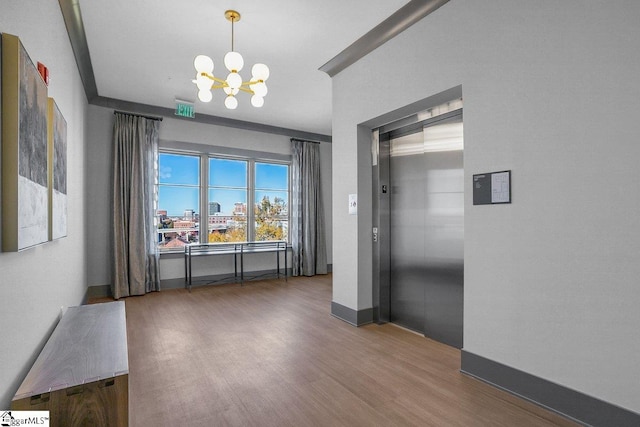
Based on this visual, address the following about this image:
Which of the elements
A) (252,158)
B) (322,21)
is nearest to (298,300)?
(252,158)

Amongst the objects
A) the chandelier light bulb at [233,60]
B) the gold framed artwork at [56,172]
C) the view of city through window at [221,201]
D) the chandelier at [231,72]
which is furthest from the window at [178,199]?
the chandelier light bulb at [233,60]

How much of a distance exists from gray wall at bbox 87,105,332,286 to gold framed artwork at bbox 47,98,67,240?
318 cm

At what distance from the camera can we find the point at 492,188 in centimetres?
257

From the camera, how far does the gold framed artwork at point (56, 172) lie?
2.30 m

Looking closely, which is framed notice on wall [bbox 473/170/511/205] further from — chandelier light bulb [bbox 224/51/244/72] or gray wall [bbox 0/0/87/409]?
gray wall [bbox 0/0/87/409]

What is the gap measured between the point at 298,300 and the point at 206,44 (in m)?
3.87

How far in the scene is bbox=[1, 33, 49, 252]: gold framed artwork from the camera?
4.73 feet

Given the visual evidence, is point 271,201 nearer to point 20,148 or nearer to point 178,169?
point 178,169

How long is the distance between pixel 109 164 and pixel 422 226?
5.38m

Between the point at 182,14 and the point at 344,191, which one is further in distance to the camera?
the point at 344,191

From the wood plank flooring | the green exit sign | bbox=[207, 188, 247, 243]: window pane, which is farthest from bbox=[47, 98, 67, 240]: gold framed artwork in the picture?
bbox=[207, 188, 247, 243]: window pane

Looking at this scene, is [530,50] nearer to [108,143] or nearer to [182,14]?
[182,14]

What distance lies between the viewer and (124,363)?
5.82 ft

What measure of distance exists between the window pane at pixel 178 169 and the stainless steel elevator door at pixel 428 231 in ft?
14.0
